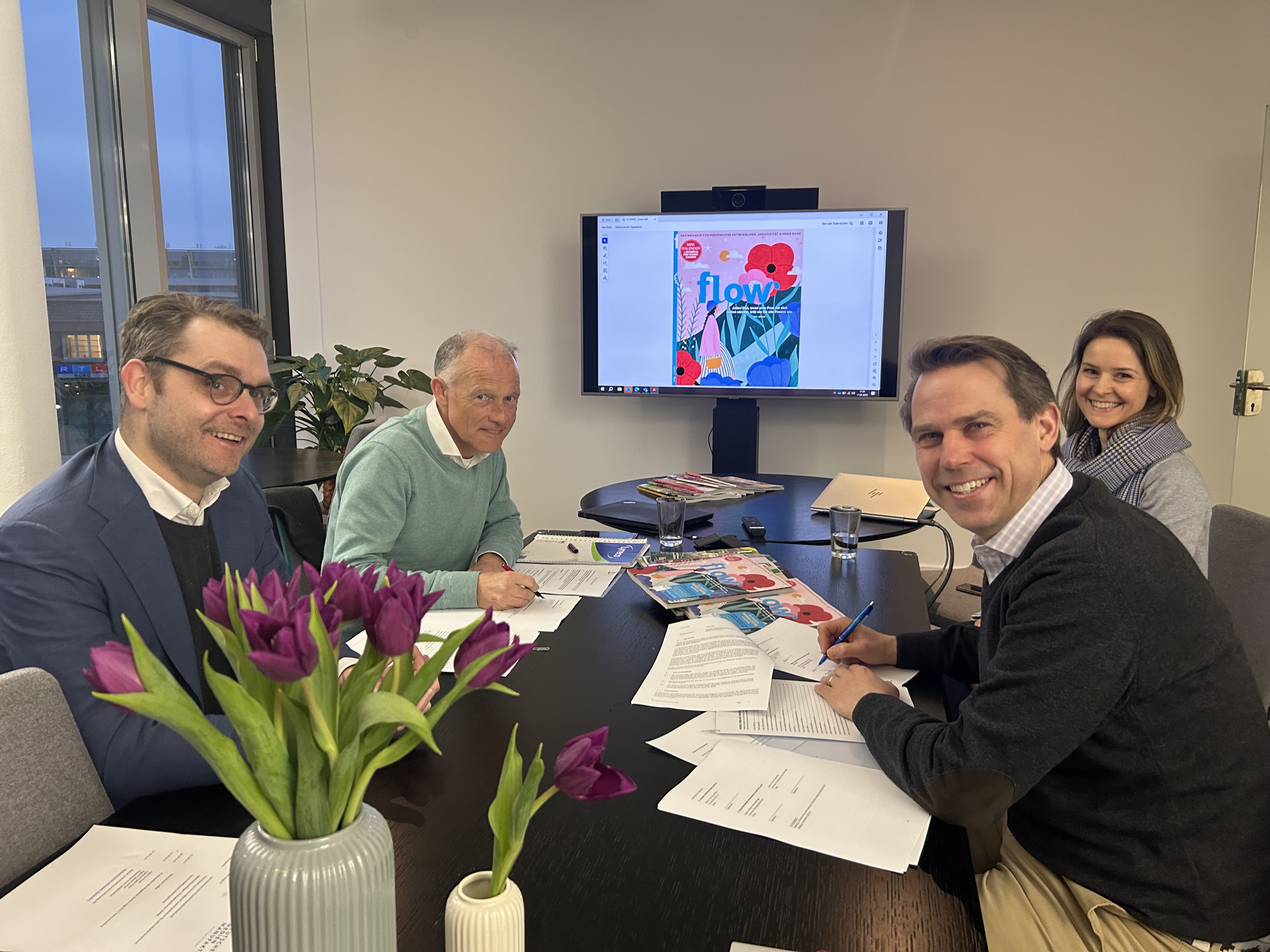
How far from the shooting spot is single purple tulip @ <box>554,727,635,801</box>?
0.63 meters

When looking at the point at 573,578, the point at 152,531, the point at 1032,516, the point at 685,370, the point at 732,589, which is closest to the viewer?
the point at 1032,516

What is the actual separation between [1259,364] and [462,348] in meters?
3.20

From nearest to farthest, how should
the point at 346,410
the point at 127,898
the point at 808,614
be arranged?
the point at 127,898 → the point at 808,614 → the point at 346,410

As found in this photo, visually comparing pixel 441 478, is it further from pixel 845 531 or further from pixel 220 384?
pixel 845 531

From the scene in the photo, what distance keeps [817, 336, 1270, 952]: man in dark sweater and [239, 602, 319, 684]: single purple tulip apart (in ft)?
2.50

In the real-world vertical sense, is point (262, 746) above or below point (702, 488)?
above

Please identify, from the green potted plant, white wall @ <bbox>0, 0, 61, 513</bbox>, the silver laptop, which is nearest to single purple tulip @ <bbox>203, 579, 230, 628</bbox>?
white wall @ <bbox>0, 0, 61, 513</bbox>

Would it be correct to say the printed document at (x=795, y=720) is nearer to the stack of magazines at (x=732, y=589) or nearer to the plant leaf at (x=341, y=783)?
the stack of magazines at (x=732, y=589)

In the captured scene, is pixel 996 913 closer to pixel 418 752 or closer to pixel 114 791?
pixel 418 752

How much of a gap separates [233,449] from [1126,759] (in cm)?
141

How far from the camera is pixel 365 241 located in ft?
15.9

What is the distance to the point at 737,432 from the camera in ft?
14.4

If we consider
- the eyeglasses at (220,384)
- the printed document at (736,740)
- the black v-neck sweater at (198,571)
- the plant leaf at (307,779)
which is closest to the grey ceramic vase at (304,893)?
the plant leaf at (307,779)

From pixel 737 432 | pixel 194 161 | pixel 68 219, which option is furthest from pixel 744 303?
pixel 68 219
